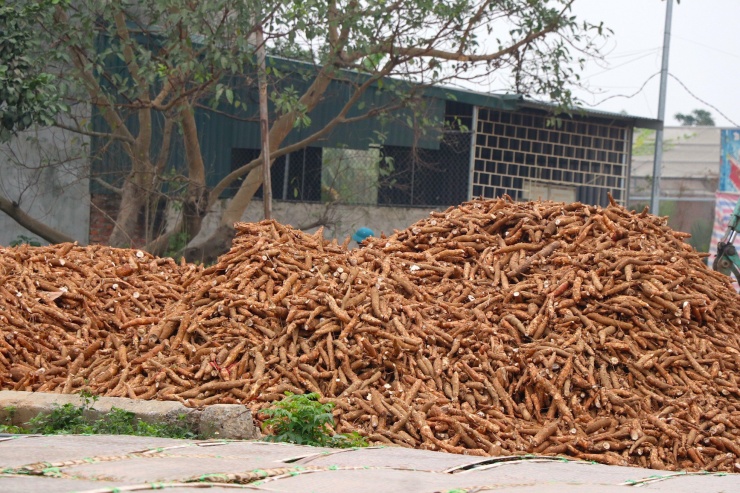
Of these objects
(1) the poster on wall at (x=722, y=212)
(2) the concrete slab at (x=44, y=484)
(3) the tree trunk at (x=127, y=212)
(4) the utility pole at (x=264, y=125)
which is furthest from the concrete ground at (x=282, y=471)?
(1) the poster on wall at (x=722, y=212)

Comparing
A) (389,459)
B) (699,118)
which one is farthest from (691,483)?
(699,118)

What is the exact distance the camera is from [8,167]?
1330cm

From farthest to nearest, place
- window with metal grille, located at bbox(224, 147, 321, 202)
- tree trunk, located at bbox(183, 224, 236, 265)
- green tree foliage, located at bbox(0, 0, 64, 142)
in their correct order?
window with metal grille, located at bbox(224, 147, 321, 202) → tree trunk, located at bbox(183, 224, 236, 265) → green tree foliage, located at bbox(0, 0, 64, 142)

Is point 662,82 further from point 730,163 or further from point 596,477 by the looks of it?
point 596,477

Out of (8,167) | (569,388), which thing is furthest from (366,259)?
(8,167)

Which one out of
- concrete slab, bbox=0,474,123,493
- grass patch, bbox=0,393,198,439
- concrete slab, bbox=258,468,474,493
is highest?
concrete slab, bbox=0,474,123,493

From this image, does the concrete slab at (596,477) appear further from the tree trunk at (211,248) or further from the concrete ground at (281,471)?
the tree trunk at (211,248)

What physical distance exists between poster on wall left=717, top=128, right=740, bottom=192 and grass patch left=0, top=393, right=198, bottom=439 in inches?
525

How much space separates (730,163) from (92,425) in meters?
13.8

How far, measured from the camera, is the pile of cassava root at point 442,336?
246 inches

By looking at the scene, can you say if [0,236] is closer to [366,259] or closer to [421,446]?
[366,259]

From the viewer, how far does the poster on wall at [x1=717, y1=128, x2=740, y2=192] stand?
16.6 m

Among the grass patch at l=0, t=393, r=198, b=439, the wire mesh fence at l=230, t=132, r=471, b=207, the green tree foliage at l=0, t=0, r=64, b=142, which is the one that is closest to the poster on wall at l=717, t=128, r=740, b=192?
the wire mesh fence at l=230, t=132, r=471, b=207

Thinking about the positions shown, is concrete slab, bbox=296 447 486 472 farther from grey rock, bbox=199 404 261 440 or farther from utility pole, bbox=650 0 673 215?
utility pole, bbox=650 0 673 215
